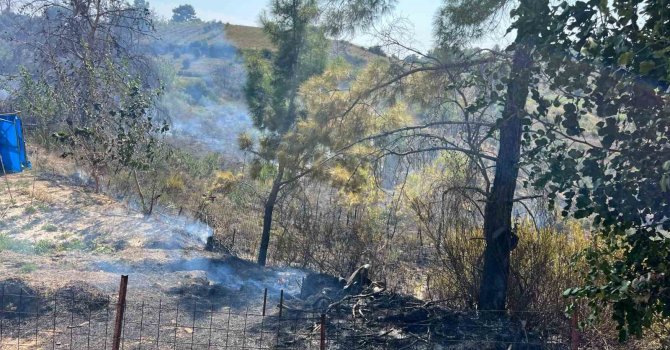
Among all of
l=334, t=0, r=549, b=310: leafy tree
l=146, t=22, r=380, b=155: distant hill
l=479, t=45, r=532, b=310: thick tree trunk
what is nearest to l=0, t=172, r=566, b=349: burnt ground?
l=479, t=45, r=532, b=310: thick tree trunk

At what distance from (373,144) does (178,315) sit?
349 centimetres

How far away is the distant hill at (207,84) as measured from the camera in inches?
1201

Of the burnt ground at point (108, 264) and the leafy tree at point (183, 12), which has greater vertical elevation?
the leafy tree at point (183, 12)

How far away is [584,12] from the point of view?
458 centimetres

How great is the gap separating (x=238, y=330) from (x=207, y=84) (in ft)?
111

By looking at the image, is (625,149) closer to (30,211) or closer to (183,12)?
(30,211)

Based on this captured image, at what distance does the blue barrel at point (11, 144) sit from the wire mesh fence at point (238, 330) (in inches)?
327

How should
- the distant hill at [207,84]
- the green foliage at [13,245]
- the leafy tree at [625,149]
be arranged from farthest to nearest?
the distant hill at [207,84] → the green foliage at [13,245] → the leafy tree at [625,149]

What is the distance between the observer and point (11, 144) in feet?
52.3

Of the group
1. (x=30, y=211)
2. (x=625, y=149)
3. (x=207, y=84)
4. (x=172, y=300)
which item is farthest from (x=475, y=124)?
(x=207, y=84)

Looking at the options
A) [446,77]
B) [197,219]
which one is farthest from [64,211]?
[446,77]

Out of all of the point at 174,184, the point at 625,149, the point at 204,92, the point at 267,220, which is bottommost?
the point at 267,220

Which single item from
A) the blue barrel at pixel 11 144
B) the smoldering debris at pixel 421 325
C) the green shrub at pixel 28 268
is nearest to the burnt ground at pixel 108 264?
the green shrub at pixel 28 268

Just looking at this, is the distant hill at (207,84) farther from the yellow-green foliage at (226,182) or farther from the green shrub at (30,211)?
the green shrub at (30,211)
